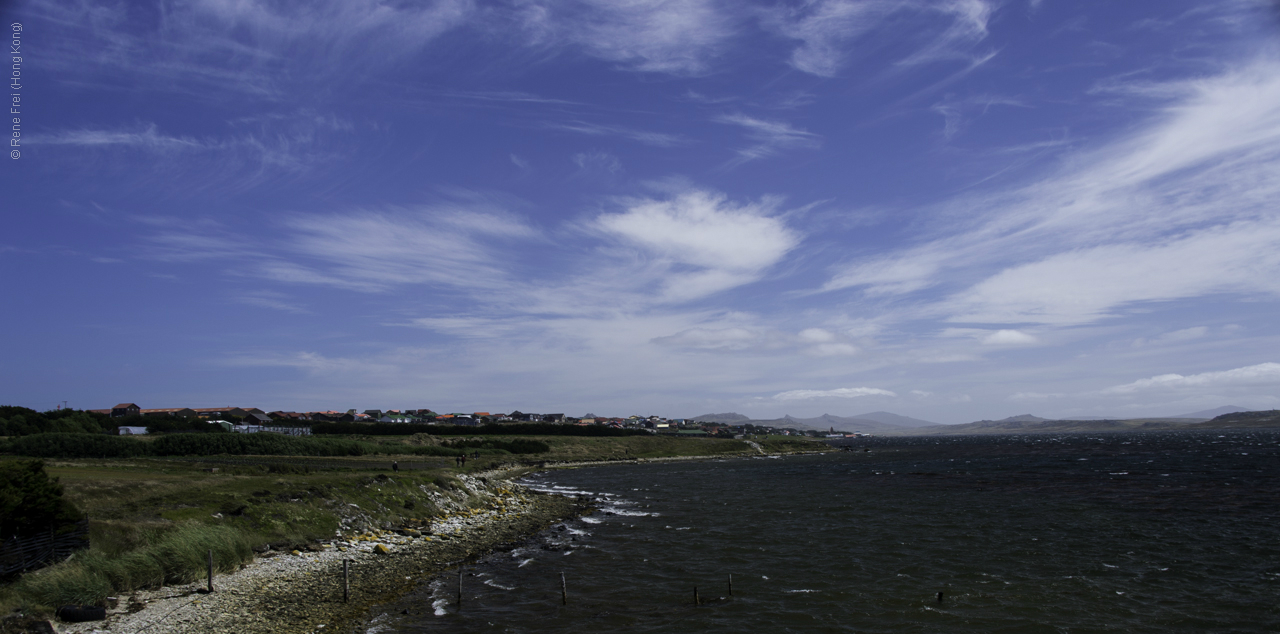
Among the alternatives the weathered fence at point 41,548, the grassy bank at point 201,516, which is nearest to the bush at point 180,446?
the grassy bank at point 201,516

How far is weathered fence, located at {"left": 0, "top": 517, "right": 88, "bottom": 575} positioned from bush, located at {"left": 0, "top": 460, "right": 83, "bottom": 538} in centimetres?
26

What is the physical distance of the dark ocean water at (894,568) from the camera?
21.8 m

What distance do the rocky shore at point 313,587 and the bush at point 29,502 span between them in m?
3.93

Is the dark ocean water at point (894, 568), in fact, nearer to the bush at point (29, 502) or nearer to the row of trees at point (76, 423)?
the bush at point (29, 502)

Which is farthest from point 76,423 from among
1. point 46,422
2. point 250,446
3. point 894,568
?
point 894,568

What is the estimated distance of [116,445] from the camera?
7525cm

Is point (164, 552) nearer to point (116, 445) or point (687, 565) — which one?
point (687, 565)

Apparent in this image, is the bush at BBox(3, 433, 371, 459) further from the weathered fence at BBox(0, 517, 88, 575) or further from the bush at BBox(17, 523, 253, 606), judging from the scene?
the weathered fence at BBox(0, 517, 88, 575)

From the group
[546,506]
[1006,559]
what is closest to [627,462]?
[546,506]

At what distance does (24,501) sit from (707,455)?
438 feet

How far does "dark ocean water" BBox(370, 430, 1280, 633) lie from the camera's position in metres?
21.8

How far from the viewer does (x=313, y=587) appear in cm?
2342

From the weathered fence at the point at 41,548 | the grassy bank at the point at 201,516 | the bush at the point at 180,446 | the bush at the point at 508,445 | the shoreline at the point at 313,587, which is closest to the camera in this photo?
the shoreline at the point at 313,587

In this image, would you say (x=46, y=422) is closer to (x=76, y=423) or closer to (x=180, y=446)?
(x=76, y=423)
